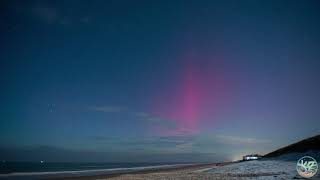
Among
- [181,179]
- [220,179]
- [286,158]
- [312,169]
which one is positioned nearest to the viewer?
[312,169]

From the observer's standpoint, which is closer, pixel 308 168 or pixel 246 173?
pixel 308 168

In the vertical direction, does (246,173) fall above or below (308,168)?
below

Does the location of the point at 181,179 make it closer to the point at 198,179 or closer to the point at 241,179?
the point at 198,179

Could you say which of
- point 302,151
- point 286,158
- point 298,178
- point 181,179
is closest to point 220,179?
point 181,179

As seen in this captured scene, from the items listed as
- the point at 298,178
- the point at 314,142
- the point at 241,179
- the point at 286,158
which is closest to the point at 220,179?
the point at 241,179

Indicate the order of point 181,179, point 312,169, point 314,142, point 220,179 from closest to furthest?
→ point 312,169 < point 220,179 < point 181,179 < point 314,142

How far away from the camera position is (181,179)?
33844 millimetres

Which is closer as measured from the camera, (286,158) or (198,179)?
(198,179)

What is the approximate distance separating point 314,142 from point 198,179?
31099mm

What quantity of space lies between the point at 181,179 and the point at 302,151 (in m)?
26.3

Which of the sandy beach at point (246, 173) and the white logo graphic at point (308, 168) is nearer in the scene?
the white logo graphic at point (308, 168)

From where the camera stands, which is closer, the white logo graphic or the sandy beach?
the white logo graphic

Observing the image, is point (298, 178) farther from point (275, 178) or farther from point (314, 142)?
point (314, 142)

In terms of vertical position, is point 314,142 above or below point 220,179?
above
